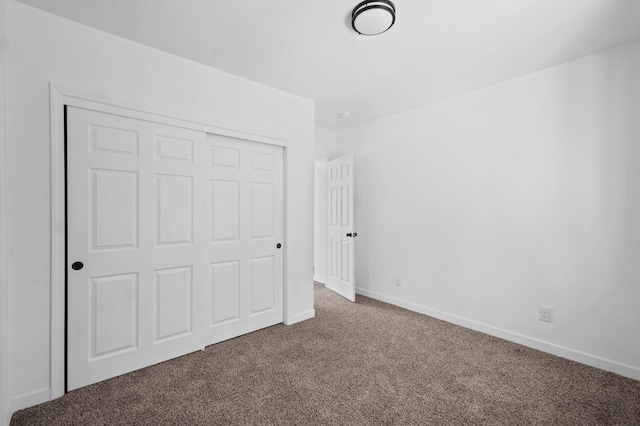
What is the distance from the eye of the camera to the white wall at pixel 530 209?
2.34 meters

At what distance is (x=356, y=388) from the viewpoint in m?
2.09

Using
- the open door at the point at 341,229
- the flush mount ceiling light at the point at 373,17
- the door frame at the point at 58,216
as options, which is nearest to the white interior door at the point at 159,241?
the door frame at the point at 58,216

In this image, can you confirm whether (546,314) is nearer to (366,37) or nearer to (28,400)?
(366,37)

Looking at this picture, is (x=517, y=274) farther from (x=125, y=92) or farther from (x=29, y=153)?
(x=29, y=153)

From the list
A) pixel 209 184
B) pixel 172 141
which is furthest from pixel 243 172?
pixel 172 141

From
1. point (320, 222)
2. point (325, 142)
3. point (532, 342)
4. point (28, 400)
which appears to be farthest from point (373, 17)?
point (320, 222)

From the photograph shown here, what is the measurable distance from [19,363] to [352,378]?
2.21m

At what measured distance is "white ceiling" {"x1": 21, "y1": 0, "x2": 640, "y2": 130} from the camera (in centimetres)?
190

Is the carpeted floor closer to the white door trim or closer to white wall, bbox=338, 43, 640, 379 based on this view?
the white door trim

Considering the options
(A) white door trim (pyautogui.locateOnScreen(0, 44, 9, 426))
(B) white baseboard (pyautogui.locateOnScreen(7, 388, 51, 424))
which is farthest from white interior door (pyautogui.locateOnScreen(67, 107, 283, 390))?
(A) white door trim (pyautogui.locateOnScreen(0, 44, 9, 426))

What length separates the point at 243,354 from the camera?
2.58 m

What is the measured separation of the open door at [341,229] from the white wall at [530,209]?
1.65ft

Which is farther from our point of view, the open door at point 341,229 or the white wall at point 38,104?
the open door at point 341,229

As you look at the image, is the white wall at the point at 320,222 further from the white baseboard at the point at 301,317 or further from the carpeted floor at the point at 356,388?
the carpeted floor at the point at 356,388
